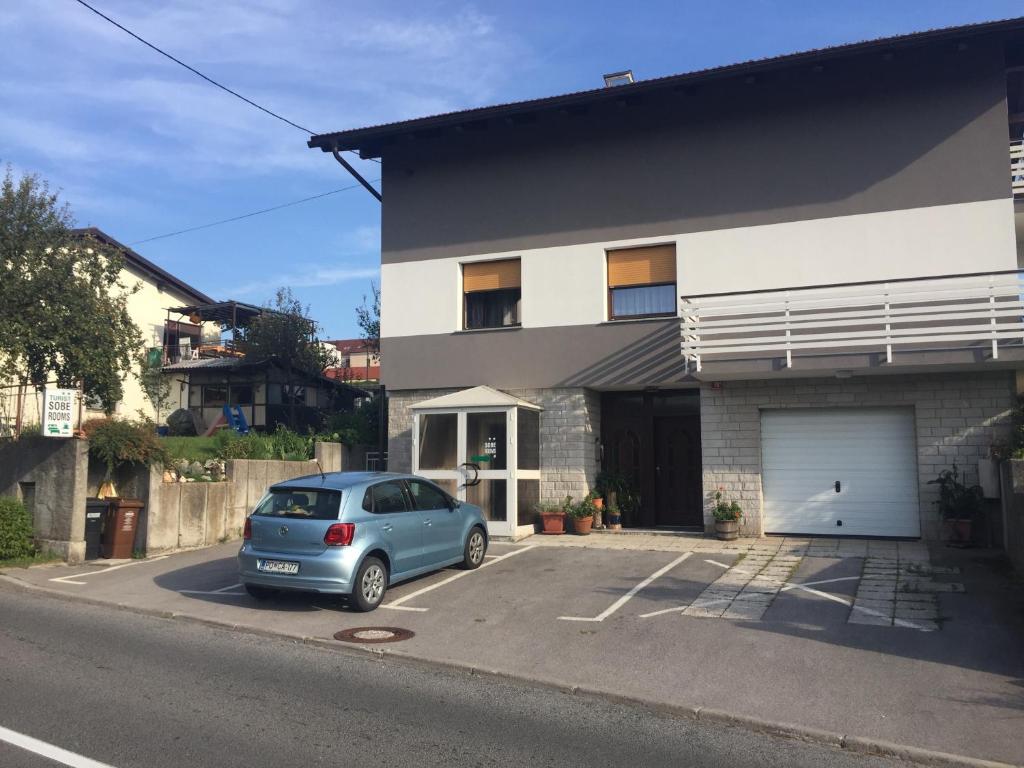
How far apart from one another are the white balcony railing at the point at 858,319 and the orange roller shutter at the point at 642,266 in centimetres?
133

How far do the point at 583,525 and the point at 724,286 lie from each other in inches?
201

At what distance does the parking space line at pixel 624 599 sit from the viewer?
9453 mm

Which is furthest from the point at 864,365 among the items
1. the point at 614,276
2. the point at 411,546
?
the point at 411,546

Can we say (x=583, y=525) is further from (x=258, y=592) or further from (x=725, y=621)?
(x=258, y=592)

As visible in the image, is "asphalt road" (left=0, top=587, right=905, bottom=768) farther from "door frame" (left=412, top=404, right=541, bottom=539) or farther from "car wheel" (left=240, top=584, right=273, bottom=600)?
"door frame" (left=412, top=404, right=541, bottom=539)

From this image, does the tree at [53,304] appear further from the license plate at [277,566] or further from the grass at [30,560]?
the license plate at [277,566]

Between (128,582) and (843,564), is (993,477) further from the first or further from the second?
(128,582)

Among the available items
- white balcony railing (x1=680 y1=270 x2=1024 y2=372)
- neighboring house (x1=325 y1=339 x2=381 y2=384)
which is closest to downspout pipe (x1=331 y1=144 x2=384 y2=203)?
white balcony railing (x1=680 y1=270 x2=1024 y2=372)

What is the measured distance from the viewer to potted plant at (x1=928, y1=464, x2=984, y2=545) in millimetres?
13070

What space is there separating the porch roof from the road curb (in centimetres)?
701

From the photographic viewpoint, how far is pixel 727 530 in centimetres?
1446

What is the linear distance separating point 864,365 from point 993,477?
8.29 feet

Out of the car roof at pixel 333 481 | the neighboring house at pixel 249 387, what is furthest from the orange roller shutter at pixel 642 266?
the neighboring house at pixel 249 387

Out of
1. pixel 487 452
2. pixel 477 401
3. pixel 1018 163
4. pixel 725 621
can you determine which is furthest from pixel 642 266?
pixel 725 621
